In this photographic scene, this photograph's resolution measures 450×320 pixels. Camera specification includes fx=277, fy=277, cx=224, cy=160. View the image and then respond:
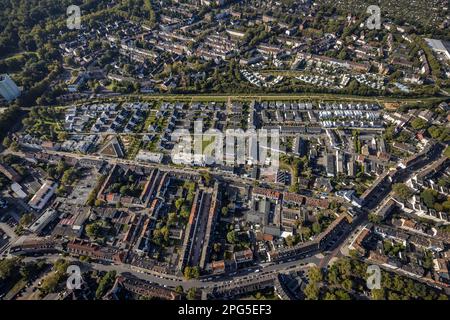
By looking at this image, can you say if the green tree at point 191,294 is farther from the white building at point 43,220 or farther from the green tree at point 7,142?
the green tree at point 7,142

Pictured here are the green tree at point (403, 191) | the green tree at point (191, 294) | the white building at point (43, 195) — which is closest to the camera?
the green tree at point (191, 294)

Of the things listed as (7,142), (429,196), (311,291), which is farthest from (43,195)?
(429,196)

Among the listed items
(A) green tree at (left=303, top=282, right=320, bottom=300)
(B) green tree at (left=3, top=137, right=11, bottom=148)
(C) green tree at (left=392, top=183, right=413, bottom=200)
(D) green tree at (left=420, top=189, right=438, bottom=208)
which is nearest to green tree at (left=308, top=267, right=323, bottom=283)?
(A) green tree at (left=303, top=282, right=320, bottom=300)

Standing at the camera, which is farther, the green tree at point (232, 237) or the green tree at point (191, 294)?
the green tree at point (232, 237)

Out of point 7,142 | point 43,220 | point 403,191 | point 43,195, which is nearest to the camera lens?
point 43,220

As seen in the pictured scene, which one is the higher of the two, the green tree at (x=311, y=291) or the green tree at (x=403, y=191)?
the green tree at (x=403, y=191)

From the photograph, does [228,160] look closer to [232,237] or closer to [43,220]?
[232,237]

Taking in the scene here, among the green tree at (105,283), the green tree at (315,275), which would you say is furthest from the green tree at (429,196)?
the green tree at (105,283)

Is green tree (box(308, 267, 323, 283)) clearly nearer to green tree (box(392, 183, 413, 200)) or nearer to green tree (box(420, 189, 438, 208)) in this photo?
green tree (box(392, 183, 413, 200))

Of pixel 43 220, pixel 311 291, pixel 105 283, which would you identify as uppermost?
pixel 311 291

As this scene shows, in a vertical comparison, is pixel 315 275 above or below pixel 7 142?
below

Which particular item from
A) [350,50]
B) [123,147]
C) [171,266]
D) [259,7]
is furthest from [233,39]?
[171,266]
